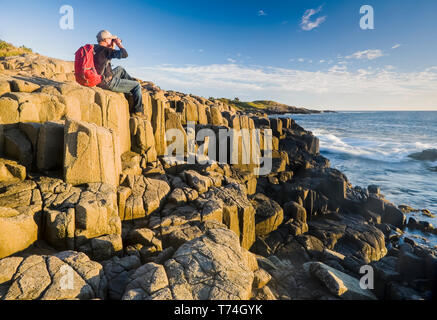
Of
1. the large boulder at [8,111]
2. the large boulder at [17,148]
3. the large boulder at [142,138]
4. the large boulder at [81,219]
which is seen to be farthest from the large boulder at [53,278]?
the large boulder at [142,138]

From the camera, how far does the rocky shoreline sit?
203 inches

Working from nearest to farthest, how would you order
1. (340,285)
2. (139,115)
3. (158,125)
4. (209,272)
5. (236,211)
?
(209,272) < (340,285) < (236,211) < (139,115) < (158,125)

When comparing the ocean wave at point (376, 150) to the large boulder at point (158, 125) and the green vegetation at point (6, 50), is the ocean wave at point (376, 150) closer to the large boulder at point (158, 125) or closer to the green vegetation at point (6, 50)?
the large boulder at point (158, 125)

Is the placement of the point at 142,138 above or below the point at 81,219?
above

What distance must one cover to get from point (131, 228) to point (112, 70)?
8.07m

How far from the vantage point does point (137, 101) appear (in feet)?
42.5

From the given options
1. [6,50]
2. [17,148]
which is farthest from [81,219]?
[6,50]

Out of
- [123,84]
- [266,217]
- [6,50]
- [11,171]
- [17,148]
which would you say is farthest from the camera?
[6,50]

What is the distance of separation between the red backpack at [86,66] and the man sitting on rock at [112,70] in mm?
463

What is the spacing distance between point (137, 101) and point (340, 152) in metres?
50.3

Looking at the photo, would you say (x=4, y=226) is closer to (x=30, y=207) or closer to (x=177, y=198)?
(x=30, y=207)

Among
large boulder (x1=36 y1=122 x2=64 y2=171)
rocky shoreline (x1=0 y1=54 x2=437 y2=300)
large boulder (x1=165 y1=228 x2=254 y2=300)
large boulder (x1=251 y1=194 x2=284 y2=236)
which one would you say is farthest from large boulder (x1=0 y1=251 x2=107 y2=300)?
large boulder (x1=251 y1=194 x2=284 y2=236)

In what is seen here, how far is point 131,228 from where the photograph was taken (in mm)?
Result: 8594

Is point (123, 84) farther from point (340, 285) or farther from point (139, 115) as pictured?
point (340, 285)
